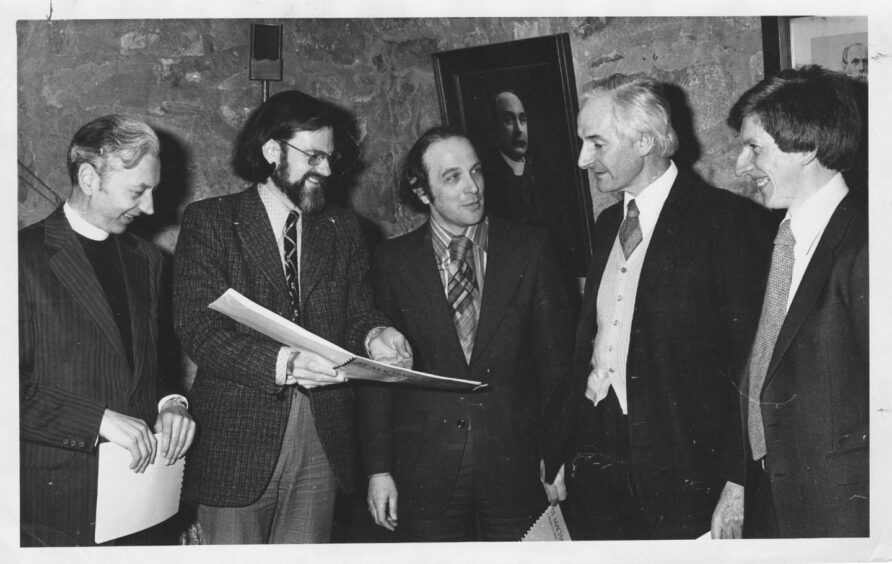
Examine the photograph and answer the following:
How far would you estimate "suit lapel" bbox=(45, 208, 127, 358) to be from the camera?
2.76 metres

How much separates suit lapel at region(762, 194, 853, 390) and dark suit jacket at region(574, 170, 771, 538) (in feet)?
0.33

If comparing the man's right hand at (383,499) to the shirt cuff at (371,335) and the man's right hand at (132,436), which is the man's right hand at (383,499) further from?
the man's right hand at (132,436)

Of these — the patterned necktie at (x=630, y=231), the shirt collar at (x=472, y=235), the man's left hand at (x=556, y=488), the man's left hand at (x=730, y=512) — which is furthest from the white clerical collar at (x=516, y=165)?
the man's left hand at (x=730, y=512)

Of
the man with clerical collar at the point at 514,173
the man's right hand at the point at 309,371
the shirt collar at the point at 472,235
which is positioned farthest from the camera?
the man with clerical collar at the point at 514,173

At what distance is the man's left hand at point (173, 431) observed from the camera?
283 centimetres

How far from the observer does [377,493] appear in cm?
297

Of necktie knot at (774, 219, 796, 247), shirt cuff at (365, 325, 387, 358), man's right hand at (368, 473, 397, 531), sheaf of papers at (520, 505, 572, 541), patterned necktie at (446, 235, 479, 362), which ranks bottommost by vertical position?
sheaf of papers at (520, 505, 572, 541)

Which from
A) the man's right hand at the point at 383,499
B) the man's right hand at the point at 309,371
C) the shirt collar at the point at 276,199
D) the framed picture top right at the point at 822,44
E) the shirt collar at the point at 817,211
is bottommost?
the man's right hand at the point at 383,499

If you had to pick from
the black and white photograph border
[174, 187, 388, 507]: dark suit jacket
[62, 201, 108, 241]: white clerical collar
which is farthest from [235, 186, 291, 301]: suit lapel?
the black and white photograph border

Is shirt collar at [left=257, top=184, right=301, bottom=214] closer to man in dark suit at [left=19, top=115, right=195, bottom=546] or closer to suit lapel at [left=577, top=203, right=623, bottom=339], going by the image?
man in dark suit at [left=19, top=115, right=195, bottom=546]

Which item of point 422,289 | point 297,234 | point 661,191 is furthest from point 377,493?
point 661,191

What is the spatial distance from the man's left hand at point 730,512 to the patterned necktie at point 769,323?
127 millimetres

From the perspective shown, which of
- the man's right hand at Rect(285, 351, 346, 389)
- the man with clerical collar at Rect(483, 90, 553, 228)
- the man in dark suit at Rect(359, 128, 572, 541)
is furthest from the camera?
the man with clerical collar at Rect(483, 90, 553, 228)

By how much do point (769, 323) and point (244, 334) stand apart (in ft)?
5.16
